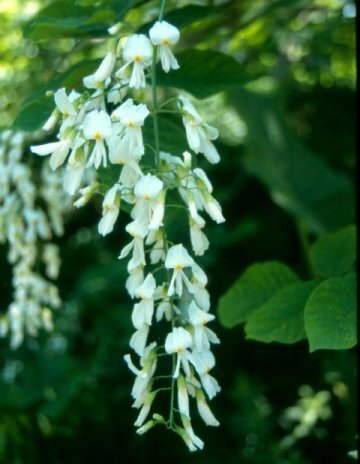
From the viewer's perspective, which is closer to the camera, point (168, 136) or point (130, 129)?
point (130, 129)

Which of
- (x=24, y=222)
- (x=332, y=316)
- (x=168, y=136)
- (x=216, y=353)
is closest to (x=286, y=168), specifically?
(x=216, y=353)

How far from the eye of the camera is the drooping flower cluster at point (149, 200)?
3.67 feet

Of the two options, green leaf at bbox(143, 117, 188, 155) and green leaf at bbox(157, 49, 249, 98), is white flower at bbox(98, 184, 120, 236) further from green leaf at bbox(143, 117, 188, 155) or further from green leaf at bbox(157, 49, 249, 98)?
green leaf at bbox(157, 49, 249, 98)

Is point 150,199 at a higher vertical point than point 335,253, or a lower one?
higher

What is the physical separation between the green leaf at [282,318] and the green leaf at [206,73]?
16.8 inches

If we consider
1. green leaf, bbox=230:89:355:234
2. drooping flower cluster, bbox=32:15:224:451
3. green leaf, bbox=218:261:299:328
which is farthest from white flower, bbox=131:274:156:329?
green leaf, bbox=230:89:355:234

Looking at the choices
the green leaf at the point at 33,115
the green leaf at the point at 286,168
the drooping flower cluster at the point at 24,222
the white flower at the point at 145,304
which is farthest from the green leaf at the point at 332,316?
the green leaf at the point at 286,168

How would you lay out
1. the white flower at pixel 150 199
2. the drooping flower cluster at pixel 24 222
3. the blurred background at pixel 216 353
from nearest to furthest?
the white flower at pixel 150 199 → the drooping flower cluster at pixel 24 222 → the blurred background at pixel 216 353

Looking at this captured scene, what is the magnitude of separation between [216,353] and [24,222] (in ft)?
4.55

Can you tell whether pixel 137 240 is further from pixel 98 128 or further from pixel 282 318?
pixel 282 318

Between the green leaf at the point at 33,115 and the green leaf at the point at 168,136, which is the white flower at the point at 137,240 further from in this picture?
the green leaf at the point at 33,115

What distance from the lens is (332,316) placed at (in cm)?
120

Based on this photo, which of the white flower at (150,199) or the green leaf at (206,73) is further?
the green leaf at (206,73)

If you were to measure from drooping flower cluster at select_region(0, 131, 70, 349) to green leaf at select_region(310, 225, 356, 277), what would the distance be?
84 cm
